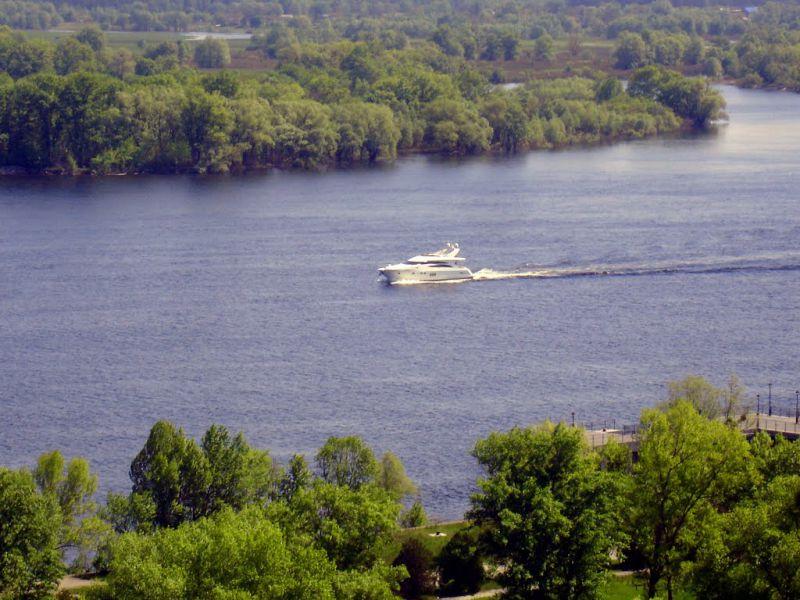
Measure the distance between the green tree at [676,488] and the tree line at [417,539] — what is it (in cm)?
3

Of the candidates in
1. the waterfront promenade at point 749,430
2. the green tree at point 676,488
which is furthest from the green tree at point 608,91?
the green tree at point 676,488

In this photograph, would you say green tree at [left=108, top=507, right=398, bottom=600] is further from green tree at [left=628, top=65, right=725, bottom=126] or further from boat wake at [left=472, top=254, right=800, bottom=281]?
green tree at [left=628, top=65, right=725, bottom=126]

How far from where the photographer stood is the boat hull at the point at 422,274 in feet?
171

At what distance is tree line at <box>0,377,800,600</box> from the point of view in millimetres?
24625

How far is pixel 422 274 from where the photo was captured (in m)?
52.7

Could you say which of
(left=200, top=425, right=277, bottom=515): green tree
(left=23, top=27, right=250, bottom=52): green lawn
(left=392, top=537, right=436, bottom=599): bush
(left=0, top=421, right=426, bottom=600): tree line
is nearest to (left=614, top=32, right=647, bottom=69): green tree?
(left=23, top=27, right=250, bottom=52): green lawn

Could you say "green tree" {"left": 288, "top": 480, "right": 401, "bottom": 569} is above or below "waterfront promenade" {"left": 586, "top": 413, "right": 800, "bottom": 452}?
Answer: above

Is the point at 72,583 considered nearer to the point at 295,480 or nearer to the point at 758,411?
the point at 295,480

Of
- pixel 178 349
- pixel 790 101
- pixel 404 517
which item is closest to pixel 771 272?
pixel 178 349

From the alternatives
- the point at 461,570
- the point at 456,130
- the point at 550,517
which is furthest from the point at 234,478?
the point at 456,130

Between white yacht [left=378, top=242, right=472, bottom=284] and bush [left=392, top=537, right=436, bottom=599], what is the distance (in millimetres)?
24013

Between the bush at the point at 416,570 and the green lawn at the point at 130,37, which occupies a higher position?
the green lawn at the point at 130,37

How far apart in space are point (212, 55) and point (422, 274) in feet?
193

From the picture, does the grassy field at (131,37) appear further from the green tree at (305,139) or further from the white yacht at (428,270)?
the white yacht at (428,270)
